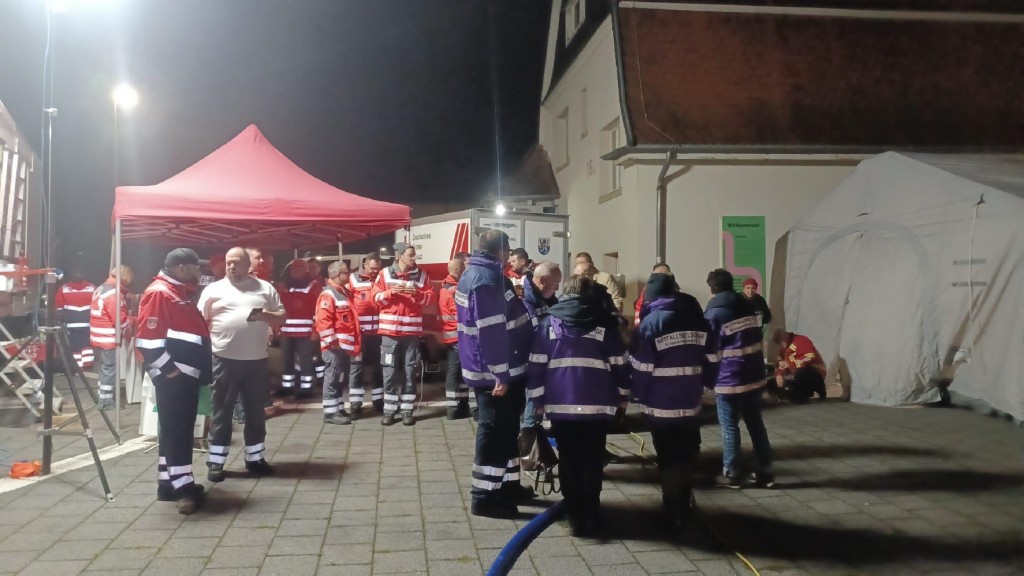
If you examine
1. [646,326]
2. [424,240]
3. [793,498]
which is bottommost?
[793,498]

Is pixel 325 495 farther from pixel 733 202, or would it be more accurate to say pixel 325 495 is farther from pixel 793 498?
pixel 733 202

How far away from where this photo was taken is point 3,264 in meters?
8.19

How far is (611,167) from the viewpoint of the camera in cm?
1498

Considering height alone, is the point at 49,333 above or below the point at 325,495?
above

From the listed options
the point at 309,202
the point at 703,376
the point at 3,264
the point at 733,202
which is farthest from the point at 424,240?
the point at 703,376

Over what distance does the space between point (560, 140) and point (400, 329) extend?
12.6m

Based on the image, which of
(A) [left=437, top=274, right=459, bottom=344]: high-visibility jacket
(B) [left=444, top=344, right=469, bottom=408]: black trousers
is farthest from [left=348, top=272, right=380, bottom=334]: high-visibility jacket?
(B) [left=444, top=344, right=469, bottom=408]: black trousers

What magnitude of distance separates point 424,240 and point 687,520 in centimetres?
946

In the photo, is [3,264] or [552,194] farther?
[552,194]

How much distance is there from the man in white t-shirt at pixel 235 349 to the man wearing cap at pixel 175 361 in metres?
0.40

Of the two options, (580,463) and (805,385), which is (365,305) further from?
Answer: (805,385)

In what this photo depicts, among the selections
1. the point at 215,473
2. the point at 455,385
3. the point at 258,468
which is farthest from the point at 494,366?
the point at 455,385

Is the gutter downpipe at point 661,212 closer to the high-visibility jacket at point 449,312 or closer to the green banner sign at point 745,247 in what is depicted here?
the green banner sign at point 745,247

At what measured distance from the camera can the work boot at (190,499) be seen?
16.0ft
